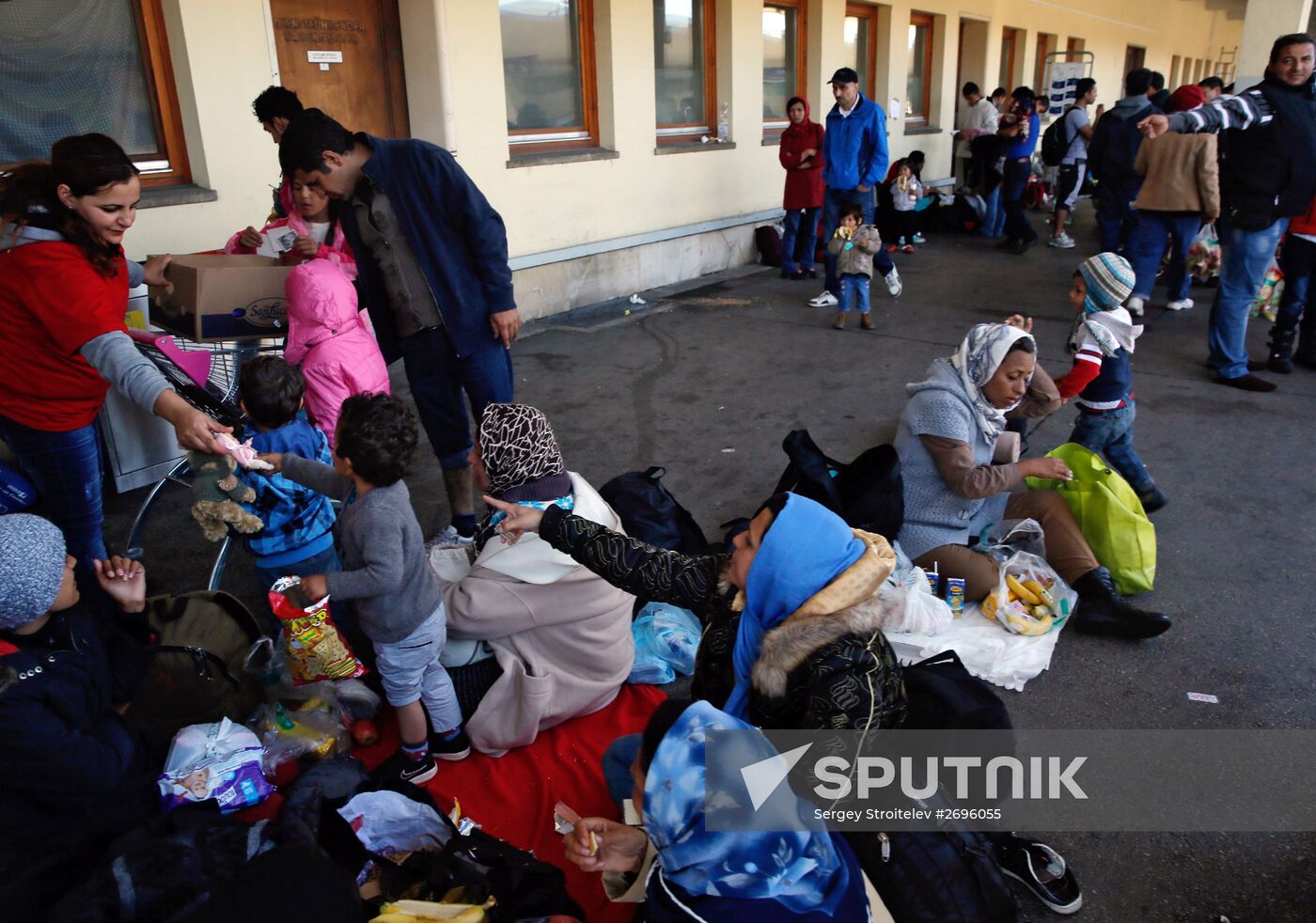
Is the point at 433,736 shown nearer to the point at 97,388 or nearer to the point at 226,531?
the point at 226,531

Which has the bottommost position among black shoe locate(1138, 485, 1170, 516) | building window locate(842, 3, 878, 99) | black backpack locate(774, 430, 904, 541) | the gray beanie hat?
black shoe locate(1138, 485, 1170, 516)

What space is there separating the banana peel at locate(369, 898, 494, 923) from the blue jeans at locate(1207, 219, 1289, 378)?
6.15 m

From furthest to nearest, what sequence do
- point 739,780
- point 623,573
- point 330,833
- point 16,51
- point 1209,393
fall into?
1. point 1209,393
2. point 16,51
3. point 623,573
4. point 330,833
5. point 739,780

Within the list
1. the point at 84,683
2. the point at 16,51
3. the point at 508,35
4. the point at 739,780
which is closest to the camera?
the point at 739,780

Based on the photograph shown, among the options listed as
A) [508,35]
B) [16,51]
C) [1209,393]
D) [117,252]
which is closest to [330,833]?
[117,252]

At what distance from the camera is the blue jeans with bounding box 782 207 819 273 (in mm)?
9797

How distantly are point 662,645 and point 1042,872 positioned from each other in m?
1.43

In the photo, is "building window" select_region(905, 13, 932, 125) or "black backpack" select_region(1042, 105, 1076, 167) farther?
"building window" select_region(905, 13, 932, 125)

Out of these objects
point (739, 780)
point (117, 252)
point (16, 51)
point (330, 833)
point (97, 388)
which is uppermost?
point (16, 51)

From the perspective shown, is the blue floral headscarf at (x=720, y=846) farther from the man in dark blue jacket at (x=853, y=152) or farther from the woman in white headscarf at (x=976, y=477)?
the man in dark blue jacket at (x=853, y=152)

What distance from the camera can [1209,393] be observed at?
19.7ft

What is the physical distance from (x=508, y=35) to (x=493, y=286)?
5164 millimetres

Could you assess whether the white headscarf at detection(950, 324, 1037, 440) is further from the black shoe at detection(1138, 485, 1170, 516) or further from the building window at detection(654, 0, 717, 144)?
Result: the building window at detection(654, 0, 717, 144)

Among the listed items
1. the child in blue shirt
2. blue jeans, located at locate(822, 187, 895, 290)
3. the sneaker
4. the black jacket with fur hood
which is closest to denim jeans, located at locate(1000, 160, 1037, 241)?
blue jeans, located at locate(822, 187, 895, 290)
